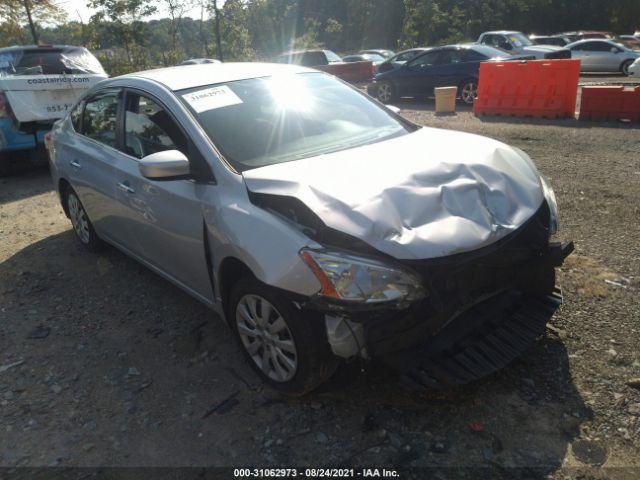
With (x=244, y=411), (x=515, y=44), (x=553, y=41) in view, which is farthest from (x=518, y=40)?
(x=244, y=411)

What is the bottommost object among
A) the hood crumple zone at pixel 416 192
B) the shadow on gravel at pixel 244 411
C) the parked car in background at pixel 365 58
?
the shadow on gravel at pixel 244 411

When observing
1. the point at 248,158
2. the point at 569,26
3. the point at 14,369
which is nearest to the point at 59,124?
the point at 14,369

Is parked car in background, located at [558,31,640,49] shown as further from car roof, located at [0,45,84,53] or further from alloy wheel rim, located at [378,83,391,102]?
car roof, located at [0,45,84,53]

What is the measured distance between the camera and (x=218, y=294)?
123 inches

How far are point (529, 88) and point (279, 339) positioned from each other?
9847 millimetres

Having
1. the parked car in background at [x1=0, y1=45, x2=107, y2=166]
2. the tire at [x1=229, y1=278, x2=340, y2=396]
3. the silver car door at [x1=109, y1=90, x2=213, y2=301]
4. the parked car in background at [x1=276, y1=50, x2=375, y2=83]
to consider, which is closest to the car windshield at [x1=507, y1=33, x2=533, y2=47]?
the parked car in background at [x1=276, y1=50, x2=375, y2=83]

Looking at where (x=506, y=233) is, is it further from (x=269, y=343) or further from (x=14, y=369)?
(x=14, y=369)

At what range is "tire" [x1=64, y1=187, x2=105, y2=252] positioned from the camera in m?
5.02

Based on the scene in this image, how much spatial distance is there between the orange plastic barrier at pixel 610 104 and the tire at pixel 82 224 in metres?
9.13

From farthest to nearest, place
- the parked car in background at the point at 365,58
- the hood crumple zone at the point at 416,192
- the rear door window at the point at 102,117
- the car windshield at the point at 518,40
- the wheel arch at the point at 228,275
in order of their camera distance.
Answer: the parked car in background at the point at 365,58, the car windshield at the point at 518,40, the rear door window at the point at 102,117, the wheel arch at the point at 228,275, the hood crumple zone at the point at 416,192

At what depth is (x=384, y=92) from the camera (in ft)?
49.7

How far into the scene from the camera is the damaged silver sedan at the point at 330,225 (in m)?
2.43

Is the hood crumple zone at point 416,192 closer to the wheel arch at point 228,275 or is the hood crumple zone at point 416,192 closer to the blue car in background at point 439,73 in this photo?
the wheel arch at point 228,275

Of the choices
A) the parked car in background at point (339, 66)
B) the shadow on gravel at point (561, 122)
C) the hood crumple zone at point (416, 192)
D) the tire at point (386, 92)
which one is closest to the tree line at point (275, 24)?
the parked car in background at point (339, 66)
